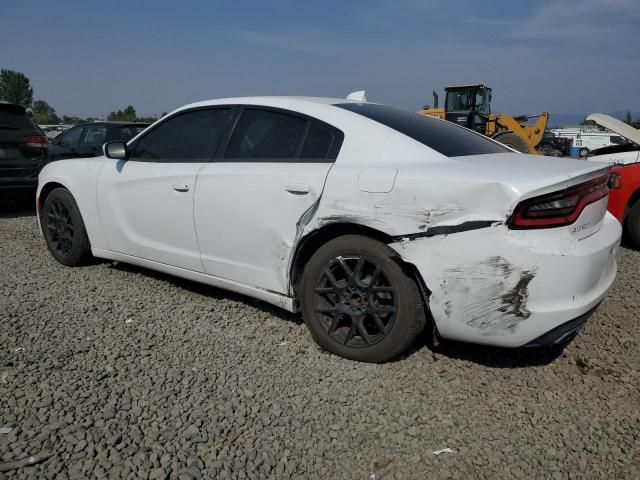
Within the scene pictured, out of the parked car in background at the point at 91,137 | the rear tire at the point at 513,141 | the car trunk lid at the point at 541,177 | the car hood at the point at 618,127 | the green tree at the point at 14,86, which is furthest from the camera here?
the green tree at the point at 14,86

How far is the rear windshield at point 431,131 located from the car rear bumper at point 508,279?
2.20 ft

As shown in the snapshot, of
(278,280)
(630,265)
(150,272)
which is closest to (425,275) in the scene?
(278,280)

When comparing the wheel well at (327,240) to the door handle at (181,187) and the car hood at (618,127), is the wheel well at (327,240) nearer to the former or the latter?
the door handle at (181,187)

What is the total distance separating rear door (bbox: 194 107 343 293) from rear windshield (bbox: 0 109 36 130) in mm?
5446

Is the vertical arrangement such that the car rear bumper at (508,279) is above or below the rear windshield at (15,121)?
below

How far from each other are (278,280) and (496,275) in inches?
52.8

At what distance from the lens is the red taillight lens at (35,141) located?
7555mm

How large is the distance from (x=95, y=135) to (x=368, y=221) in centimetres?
1007

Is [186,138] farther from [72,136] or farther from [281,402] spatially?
[72,136]

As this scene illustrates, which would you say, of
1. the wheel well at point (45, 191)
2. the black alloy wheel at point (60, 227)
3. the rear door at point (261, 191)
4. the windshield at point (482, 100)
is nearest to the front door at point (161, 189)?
the rear door at point (261, 191)

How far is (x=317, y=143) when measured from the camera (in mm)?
3131

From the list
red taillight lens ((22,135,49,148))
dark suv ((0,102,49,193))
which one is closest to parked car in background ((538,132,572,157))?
red taillight lens ((22,135,49,148))

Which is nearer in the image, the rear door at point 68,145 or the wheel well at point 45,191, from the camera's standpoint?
the wheel well at point 45,191

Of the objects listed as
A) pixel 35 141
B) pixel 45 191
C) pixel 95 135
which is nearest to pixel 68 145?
pixel 95 135
